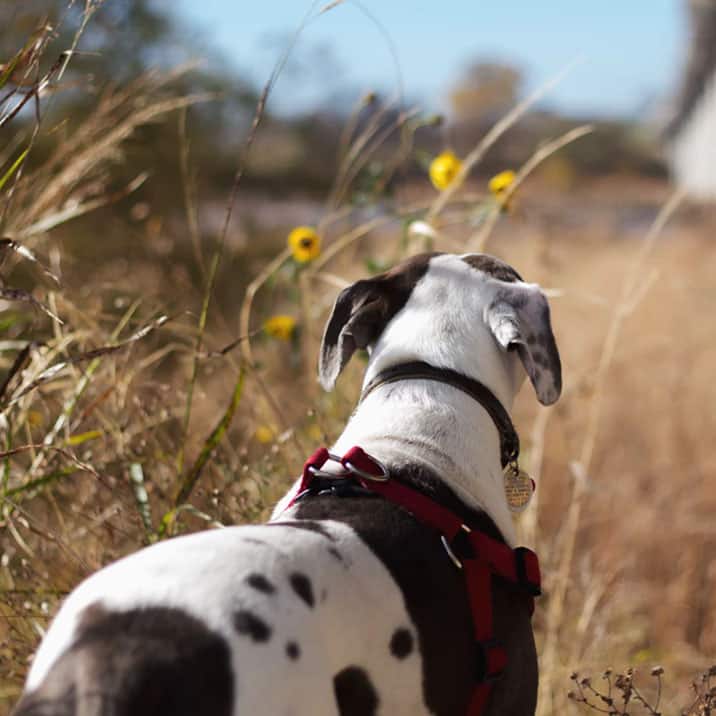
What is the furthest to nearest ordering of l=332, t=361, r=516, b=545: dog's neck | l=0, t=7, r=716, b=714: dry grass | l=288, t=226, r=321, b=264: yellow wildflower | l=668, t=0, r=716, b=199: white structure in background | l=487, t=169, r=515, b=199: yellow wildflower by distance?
l=668, t=0, r=716, b=199: white structure in background < l=487, t=169, r=515, b=199: yellow wildflower < l=288, t=226, r=321, b=264: yellow wildflower < l=0, t=7, r=716, b=714: dry grass < l=332, t=361, r=516, b=545: dog's neck

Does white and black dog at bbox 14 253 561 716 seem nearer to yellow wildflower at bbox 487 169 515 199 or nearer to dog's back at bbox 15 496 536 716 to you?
dog's back at bbox 15 496 536 716

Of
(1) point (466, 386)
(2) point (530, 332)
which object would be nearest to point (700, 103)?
(2) point (530, 332)

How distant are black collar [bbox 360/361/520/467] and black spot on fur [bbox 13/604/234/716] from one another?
2.98 ft

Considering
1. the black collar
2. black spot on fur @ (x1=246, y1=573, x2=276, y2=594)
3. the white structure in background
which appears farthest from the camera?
the white structure in background

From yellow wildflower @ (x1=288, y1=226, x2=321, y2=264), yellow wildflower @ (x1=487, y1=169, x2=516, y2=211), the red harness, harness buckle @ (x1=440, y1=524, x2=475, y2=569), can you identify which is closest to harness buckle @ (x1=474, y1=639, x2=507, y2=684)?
the red harness

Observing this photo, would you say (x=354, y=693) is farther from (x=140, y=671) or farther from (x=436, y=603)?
(x=140, y=671)

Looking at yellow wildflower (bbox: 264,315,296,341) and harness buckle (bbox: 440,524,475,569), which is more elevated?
harness buckle (bbox: 440,524,475,569)

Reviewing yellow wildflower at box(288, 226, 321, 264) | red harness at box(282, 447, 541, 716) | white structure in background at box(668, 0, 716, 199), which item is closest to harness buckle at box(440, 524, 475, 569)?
red harness at box(282, 447, 541, 716)

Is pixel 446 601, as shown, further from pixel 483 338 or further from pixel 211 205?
pixel 211 205

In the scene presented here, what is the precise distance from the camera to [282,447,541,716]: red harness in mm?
1869

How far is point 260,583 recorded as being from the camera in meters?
1.52

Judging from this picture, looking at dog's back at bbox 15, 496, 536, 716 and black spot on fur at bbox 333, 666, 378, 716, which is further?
black spot on fur at bbox 333, 666, 378, 716

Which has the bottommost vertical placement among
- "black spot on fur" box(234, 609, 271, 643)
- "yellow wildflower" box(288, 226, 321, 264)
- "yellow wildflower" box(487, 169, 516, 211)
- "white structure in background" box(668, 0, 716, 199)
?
"white structure in background" box(668, 0, 716, 199)

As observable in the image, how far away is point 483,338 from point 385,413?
0.30 metres
